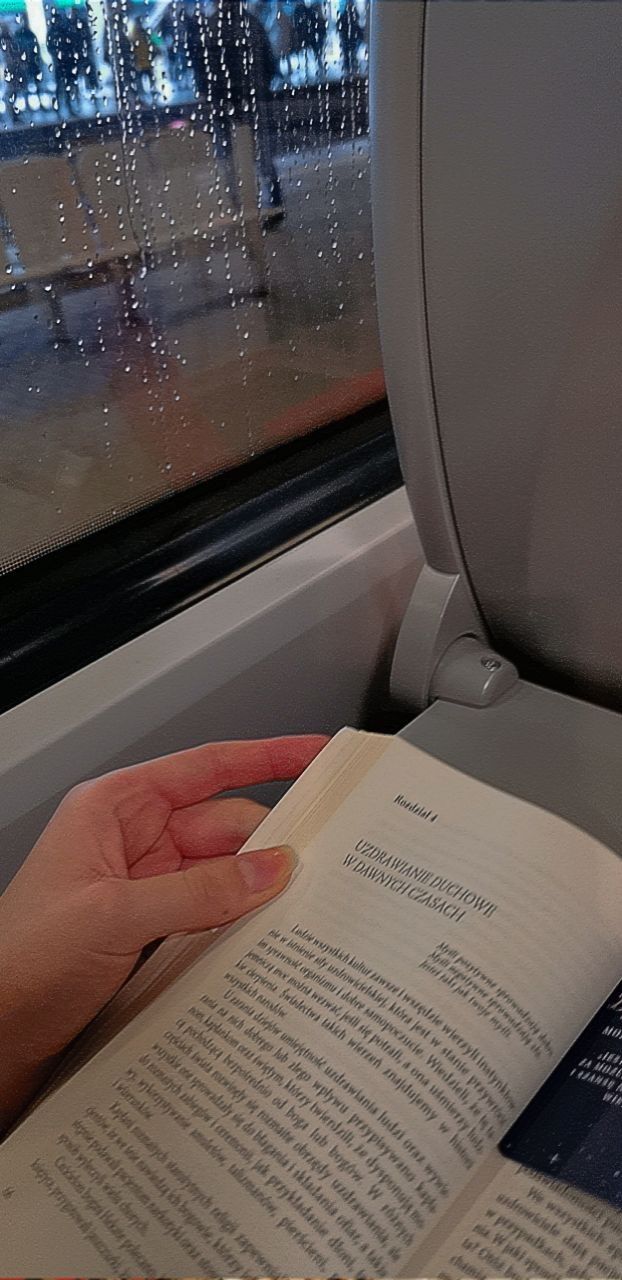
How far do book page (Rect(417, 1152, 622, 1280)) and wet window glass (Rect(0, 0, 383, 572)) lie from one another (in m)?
0.58

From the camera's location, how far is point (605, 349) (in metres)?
0.52

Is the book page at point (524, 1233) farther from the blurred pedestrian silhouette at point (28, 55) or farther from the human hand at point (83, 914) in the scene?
the blurred pedestrian silhouette at point (28, 55)

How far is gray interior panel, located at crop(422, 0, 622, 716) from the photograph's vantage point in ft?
1.48

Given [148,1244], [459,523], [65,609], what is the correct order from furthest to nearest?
[65,609] < [459,523] < [148,1244]

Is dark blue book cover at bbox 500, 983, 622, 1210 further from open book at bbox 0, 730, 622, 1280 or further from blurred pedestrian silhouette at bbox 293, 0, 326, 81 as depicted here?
blurred pedestrian silhouette at bbox 293, 0, 326, 81

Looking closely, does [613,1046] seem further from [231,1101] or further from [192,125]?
[192,125]

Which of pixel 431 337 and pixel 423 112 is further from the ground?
pixel 423 112

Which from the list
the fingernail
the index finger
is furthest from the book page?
the index finger

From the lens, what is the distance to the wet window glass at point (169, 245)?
2.48 feet

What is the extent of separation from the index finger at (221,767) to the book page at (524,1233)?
0.28 metres

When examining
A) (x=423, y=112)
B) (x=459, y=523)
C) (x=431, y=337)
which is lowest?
(x=459, y=523)

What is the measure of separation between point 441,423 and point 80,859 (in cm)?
34

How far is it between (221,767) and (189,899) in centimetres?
13

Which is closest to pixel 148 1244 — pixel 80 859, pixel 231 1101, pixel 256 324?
pixel 231 1101
